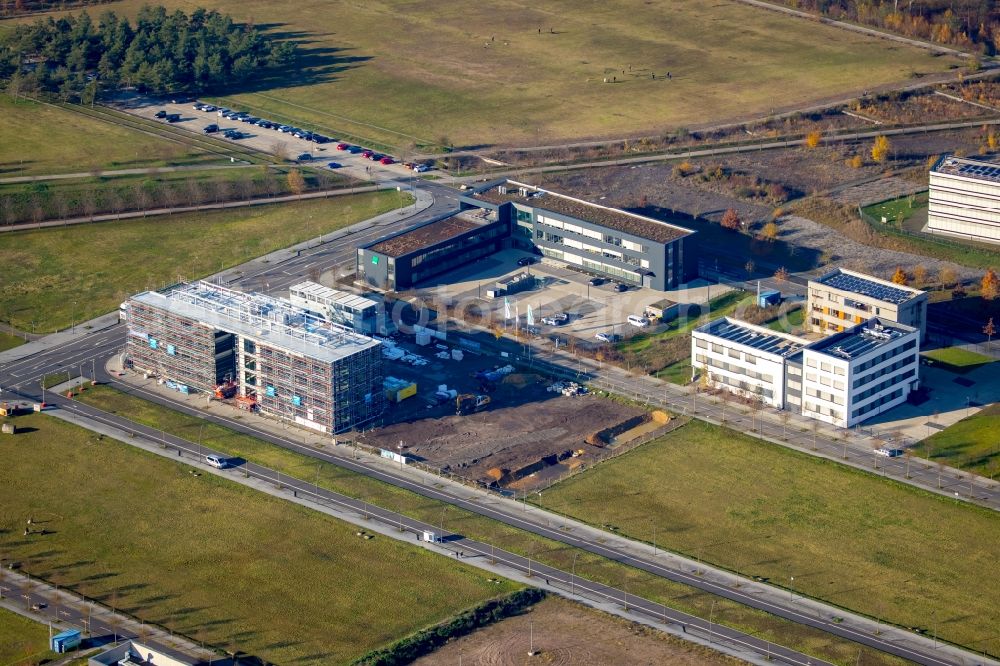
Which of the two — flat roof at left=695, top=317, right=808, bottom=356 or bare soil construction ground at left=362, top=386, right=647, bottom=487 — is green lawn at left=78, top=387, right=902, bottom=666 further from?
flat roof at left=695, top=317, right=808, bottom=356

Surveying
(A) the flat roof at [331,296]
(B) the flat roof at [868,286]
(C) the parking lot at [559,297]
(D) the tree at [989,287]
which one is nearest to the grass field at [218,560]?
(A) the flat roof at [331,296]

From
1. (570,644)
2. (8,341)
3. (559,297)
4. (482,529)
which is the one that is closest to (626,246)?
(559,297)

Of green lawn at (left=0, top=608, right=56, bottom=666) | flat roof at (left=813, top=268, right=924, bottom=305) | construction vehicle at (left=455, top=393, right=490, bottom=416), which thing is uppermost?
flat roof at (left=813, top=268, right=924, bottom=305)

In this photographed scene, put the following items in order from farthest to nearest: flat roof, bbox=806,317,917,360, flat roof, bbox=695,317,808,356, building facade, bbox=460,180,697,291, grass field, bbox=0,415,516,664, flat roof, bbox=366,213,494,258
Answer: flat roof, bbox=366,213,494,258 → building facade, bbox=460,180,697,291 → flat roof, bbox=695,317,808,356 → flat roof, bbox=806,317,917,360 → grass field, bbox=0,415,516,664

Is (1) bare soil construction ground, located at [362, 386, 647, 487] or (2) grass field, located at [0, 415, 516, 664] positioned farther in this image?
(1) bare soil construction ground, located at [362, 386, 647, 487]

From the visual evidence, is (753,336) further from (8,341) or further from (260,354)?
(8,341)

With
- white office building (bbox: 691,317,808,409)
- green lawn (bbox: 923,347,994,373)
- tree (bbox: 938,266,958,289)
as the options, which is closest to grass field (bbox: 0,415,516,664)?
white office building (bbox: 691,317,808,409)
